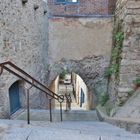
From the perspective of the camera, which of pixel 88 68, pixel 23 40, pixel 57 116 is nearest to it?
pixel 23 40

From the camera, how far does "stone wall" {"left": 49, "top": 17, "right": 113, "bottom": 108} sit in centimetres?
1120

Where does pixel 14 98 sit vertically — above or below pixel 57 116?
above

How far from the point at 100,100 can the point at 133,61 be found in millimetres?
3056

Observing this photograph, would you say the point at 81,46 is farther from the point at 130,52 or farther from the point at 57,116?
the point at 57,116

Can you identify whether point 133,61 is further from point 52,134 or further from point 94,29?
point 52,134

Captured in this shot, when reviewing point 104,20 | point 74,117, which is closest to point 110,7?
point 104,20

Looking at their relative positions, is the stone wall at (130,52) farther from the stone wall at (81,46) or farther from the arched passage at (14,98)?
the stone wall at (81,46)

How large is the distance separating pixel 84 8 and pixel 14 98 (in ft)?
17.6

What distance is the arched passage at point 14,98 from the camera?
24.1 feet

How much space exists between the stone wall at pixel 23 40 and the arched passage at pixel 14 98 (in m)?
0.43

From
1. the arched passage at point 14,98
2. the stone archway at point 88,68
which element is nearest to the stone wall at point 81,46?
the stone archway at point 88,68

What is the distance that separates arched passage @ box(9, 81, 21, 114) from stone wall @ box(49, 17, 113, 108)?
3505 millimetres

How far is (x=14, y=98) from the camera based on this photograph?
7.65 meters

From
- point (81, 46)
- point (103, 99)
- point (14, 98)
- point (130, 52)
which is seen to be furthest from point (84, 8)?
point (14, 98)
